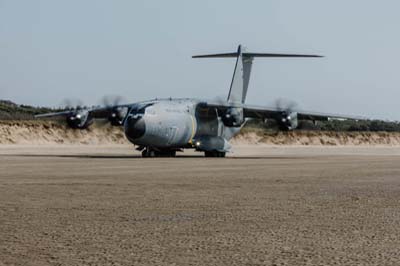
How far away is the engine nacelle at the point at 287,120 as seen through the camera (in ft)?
159

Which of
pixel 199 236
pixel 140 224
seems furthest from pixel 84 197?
pixel 199 236

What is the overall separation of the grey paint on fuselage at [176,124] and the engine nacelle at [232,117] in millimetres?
1780

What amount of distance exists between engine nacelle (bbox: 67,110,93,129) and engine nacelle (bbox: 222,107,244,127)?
8.88 m

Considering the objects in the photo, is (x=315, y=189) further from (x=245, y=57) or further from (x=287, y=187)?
(x=245, y=57)

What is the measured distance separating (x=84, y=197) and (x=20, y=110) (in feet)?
298

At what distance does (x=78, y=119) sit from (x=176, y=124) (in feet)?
21.1

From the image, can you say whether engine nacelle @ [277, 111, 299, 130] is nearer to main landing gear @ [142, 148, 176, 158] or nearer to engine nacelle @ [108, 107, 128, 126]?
main landing gear @ [142, 148, 176, 158]

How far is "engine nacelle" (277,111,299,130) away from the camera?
48.6 meters

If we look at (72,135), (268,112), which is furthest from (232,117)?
(72,135)

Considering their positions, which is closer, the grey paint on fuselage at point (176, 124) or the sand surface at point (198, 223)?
the sand surface at point (198, 223)

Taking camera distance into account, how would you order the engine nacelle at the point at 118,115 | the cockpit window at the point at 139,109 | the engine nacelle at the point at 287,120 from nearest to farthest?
the cockpit window at the point at 139,109 → the engine nacelle at the point at 287,120 → the engine nacelle at the point at 118,115

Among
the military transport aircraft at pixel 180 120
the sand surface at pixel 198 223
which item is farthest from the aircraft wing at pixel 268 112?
the sand surface at pixel 198 223

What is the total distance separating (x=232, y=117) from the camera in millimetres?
49125

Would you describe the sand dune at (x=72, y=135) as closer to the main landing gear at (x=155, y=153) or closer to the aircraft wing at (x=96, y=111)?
the aircraft wing at (x=96, y=111)
